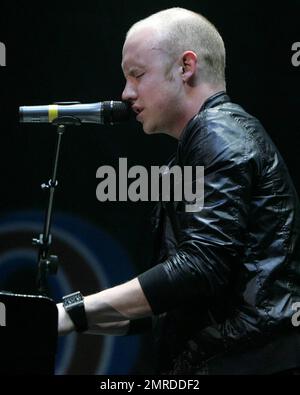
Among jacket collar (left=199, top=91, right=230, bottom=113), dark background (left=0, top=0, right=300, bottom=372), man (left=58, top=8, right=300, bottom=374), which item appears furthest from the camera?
dark background (left=0, top=0, right=300, bottom=372)

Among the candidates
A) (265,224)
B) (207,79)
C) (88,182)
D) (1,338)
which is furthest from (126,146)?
(1,338)

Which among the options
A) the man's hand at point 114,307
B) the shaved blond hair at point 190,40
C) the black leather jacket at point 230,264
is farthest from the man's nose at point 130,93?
the man's hand at point 114,307

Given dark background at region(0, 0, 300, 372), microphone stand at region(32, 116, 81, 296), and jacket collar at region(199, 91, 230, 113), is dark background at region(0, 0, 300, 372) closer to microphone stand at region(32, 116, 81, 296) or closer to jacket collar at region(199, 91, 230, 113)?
microphone stand at region(32, 116, 81, 296)

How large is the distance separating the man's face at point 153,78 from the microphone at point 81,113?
0.39 ft

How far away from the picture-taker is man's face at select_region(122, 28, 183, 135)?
178 cm

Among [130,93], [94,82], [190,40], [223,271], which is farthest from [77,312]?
[94,82]

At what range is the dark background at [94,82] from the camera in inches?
113

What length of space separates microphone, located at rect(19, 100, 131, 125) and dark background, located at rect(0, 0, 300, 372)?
35.6 inches

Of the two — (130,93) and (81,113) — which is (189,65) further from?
(81,113)

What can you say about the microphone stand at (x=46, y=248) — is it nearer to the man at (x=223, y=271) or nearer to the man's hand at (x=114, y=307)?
the man at (x=223, y=271)

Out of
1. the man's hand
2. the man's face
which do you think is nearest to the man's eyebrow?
the man's face

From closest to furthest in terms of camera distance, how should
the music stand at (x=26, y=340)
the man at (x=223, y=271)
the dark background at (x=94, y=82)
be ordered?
the music stand at (x=26, y=340), the man at (x=223, y=271), the dark background at (x=94, y=82)

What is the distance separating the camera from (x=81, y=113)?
1949mm

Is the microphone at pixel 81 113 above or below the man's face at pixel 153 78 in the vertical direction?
below
